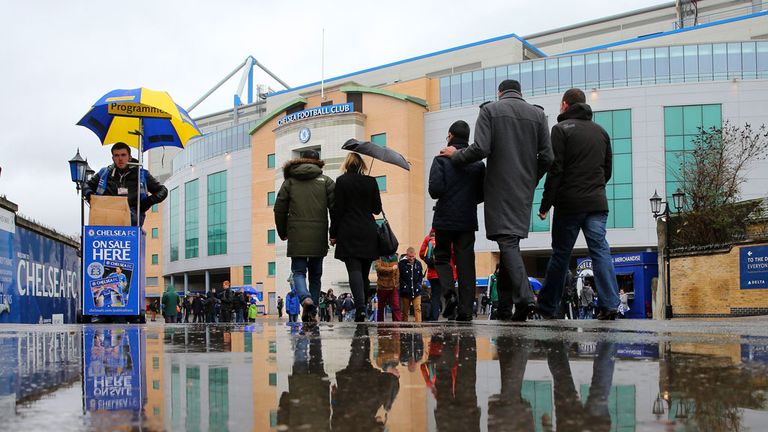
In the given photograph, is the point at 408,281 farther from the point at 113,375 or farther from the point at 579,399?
the point at 579,399

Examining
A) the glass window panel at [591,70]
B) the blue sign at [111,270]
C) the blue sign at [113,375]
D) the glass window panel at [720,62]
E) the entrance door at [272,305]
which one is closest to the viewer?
the blue sign at [113,375]

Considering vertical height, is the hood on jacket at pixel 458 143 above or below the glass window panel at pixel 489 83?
below

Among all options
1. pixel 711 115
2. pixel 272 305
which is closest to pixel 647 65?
pixel 711 115

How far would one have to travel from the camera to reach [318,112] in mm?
64500

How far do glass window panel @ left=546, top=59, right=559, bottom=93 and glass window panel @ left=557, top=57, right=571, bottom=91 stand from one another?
25 centimetres

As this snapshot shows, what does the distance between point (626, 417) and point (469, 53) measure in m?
67.4

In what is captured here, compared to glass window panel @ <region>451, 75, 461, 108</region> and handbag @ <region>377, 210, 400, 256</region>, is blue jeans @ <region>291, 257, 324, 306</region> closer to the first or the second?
handbag @ <region>377, 210, 400, 256</region>

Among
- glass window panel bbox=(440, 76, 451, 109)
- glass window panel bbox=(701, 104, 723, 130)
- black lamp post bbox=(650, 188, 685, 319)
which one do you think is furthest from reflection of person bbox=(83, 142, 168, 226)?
glass window panel bbox=(440, 76, 451, 109)

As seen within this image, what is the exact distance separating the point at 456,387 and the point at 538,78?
56.8 meters

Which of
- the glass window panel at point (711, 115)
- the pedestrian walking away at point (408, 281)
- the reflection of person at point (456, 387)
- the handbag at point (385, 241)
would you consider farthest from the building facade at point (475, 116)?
the reflection of person at point (456, 387)

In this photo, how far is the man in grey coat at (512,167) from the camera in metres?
6.77

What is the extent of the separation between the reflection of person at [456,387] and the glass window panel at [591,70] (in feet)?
179

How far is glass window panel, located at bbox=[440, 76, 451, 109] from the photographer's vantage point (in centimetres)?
6169

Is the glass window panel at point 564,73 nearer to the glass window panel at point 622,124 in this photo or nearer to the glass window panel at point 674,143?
the glass window panel at point 622,124
